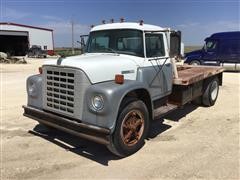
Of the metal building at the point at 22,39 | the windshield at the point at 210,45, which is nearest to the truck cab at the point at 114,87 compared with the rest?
the windshield at the point at 210,45

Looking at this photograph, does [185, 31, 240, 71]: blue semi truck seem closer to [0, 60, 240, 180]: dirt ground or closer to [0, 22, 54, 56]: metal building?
[0, 60, 240, 180]: dirt ground

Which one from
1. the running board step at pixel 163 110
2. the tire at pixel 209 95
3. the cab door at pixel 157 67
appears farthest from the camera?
the tire at pixel 209 95

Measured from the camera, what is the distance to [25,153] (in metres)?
5.46

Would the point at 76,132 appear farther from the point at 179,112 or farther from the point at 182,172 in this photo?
the point at 179,112

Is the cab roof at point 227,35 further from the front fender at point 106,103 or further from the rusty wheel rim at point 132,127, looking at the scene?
the front fender at point 106,103

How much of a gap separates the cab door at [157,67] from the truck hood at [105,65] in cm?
24

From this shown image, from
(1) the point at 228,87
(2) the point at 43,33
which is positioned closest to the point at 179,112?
(1) the point at 228,87

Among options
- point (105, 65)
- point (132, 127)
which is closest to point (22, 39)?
point (105, 65)

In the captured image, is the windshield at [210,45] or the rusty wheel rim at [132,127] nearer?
the rusty wheel rim at [132,127]

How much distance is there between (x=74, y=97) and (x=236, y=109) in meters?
5.78

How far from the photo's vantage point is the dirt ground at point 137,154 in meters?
4.69

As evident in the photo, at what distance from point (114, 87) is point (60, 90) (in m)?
1.04

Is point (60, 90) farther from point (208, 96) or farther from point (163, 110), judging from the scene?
point (208, 96)

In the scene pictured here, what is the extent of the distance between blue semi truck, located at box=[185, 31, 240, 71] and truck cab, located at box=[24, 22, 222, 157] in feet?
50.3
